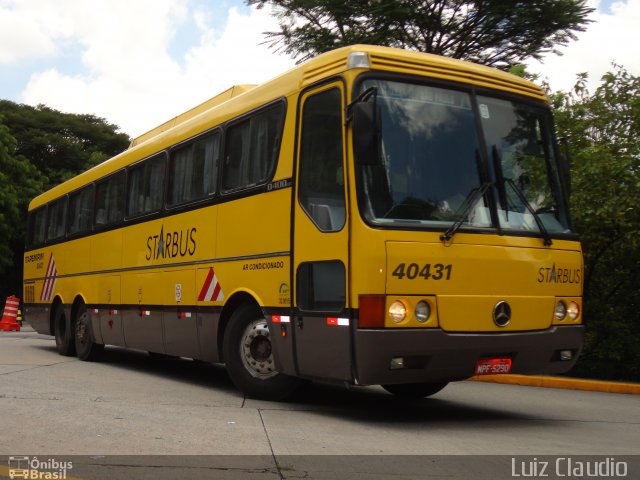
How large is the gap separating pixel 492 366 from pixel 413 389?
2123mm

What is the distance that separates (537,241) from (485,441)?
6.56 ft

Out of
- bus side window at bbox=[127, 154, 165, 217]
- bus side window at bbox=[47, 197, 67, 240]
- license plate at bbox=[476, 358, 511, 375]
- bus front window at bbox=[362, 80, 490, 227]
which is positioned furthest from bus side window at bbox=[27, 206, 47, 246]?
license plate at bbox=[476, 358, 511, 375]

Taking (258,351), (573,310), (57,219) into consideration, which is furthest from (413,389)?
(57,219)

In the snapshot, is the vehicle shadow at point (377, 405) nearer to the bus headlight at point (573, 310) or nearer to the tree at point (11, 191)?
the bus headlight at point (573, 310)

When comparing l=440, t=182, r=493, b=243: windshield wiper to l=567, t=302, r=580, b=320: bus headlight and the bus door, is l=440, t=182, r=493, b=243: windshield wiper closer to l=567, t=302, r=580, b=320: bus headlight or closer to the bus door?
the bus door

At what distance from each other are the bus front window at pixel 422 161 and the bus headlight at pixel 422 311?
0.70m

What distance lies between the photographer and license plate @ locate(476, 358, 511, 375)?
7.42m

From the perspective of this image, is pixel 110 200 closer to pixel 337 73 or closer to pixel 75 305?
pixel 75 305

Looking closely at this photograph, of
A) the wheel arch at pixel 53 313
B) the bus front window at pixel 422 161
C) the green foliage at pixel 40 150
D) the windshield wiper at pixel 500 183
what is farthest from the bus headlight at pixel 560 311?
the green foliage at pixel 40 150

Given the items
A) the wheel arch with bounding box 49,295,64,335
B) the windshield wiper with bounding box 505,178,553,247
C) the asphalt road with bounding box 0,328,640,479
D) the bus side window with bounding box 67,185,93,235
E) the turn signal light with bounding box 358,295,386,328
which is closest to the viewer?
the asphalt road with bounding box 0,328,640,479

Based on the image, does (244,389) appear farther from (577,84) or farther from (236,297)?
(577,84)

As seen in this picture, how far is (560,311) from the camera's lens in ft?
26.1

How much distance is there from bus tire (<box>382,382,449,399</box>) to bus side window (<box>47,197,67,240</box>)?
27.7ft

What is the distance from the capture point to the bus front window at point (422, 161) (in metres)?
7.21
